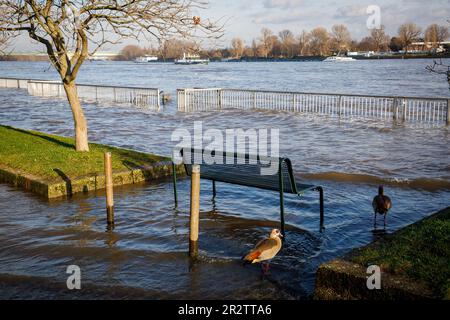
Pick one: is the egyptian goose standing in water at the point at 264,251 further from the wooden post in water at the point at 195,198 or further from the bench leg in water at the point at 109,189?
the bench leg in water at the point at 109,189

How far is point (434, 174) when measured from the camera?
13047 mm

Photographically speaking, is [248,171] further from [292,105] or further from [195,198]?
[292,105]

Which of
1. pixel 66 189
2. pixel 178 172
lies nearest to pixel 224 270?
pixel 66 189

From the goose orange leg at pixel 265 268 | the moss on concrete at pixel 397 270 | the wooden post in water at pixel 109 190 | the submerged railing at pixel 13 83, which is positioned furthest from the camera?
the submerged railing at pixel 13 83

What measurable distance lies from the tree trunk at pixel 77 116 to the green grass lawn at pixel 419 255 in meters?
8.36

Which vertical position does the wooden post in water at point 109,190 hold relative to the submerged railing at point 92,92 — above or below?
below

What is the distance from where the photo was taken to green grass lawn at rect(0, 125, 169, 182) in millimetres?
11164

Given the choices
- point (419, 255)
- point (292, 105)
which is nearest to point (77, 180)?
point (419, 255)

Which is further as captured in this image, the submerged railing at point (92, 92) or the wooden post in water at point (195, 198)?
the submerged railing at point (92, 92)

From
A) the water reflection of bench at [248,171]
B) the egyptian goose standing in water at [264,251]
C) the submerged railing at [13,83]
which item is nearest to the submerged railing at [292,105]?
the water reflection of bench at [248,171]

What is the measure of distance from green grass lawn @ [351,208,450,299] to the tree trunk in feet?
27.4

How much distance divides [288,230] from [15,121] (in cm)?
2082

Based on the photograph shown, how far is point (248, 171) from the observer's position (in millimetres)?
8961

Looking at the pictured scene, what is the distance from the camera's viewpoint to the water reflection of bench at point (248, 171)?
8148 mm
